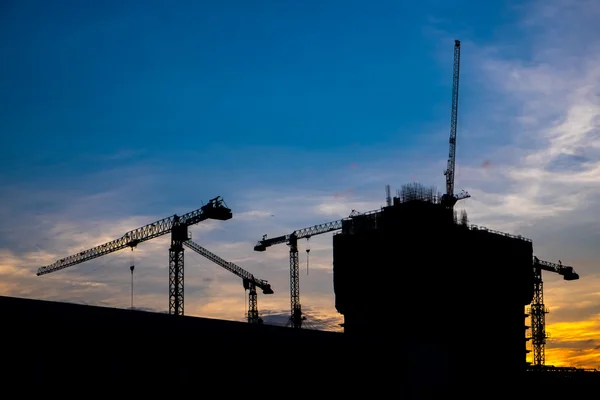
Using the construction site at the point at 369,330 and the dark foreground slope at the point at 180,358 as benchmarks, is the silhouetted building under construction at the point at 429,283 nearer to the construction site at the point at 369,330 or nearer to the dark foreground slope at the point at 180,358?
the construction site at the point at 369,330

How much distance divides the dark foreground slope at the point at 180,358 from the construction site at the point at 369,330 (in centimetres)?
9

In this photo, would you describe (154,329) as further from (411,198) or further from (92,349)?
(411,198)

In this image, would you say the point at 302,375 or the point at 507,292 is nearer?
the point at 302,375

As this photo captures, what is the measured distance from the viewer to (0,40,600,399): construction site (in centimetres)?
4384

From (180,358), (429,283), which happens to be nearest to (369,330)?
(429,283)

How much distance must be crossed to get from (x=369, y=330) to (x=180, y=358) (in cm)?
9967

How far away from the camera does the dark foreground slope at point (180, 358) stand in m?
40.8

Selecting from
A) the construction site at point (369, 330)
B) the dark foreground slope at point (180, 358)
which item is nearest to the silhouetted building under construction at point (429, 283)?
the construction site at point (369, 330)

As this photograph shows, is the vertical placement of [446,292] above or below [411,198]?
below

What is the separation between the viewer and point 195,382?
49.5 meters

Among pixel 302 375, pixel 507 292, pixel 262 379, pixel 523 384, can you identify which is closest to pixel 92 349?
pixel 262 379

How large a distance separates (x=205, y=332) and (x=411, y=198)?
10054cm

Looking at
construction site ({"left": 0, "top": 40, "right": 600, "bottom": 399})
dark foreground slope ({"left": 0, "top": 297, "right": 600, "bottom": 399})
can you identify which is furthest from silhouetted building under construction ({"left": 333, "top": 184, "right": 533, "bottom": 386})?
dark foreground slope ({"left": 0, "top": 297, "right": 600, "bottom": 399})

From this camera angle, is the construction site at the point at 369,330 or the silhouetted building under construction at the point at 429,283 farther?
the silhouetted building under construction at the point at 429,283
